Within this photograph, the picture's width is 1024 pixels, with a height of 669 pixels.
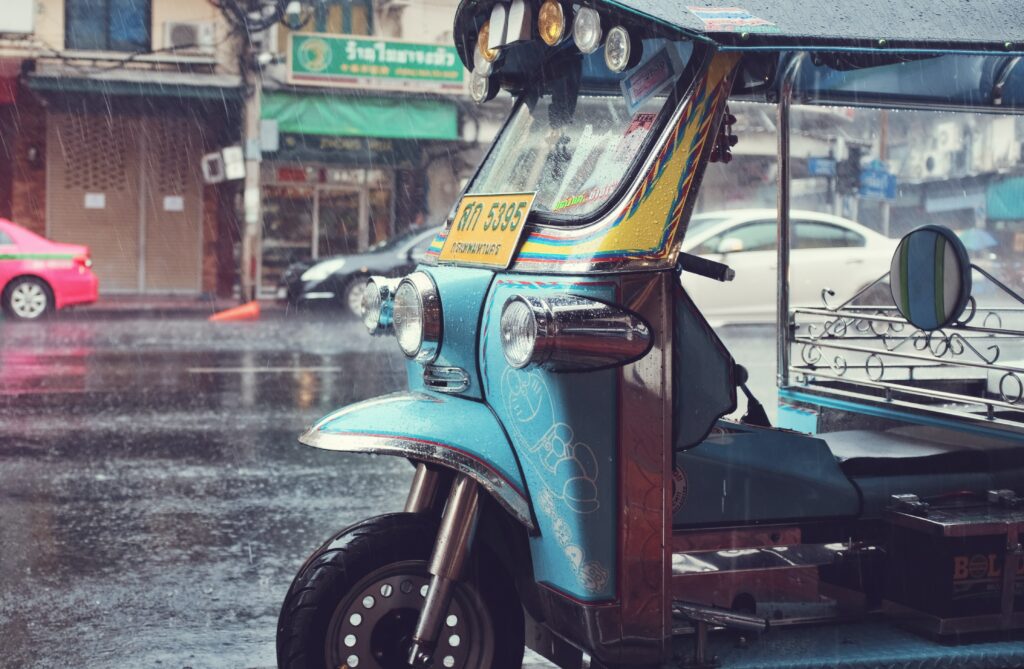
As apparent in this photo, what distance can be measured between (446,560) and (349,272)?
16.7 m

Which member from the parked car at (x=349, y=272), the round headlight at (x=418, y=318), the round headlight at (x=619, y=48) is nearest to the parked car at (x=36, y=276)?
the parked car at (x=349, y=272)

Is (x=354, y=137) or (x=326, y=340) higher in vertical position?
(x=354, y=137)

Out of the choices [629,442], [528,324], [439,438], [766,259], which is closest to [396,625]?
[439,438]

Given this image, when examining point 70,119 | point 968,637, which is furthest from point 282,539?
point 70,119

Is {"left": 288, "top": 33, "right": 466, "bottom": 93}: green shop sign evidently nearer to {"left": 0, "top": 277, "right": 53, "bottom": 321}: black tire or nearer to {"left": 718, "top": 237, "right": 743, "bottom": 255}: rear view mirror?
{"left": 0, "top": 277, "right": 53, "bottom": 321}: black tire

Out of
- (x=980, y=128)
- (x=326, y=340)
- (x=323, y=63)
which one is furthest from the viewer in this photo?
(x=323, y=63)

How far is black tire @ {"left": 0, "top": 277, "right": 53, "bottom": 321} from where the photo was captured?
1769 cm

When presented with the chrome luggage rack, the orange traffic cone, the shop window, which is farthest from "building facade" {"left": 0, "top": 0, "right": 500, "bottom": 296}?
the chrome luggage rack

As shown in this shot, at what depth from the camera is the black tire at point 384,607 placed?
3164 mm

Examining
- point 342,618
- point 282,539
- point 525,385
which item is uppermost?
point 525,385

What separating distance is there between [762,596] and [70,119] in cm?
2362

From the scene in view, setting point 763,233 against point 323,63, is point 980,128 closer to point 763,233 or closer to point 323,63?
point 763,233

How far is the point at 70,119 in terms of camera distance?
24984 mm

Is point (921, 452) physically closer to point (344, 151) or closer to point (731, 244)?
point (731, 244)
